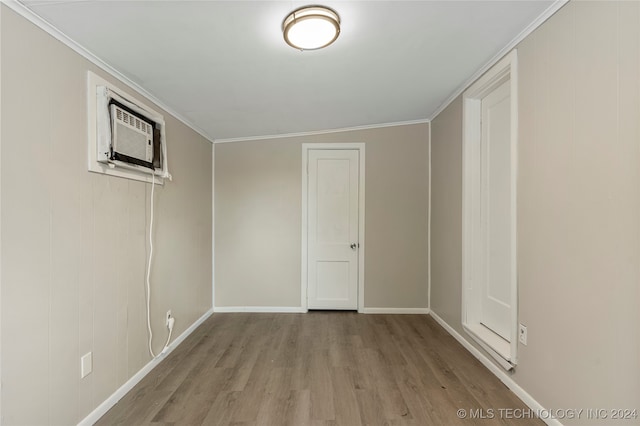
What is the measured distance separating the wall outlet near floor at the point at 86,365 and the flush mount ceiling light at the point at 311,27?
2.20 meters

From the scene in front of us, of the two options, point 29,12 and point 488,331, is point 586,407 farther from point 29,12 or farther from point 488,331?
point 29,12

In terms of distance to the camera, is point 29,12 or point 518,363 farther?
point 518,363

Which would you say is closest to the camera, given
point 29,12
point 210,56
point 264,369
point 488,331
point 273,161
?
point 29,12

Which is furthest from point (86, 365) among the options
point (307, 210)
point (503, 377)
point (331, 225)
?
point (503, 377)

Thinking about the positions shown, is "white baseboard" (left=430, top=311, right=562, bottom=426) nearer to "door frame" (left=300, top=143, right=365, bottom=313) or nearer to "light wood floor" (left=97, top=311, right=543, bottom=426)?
"light wood floor" (left=97, top=311, right=543, bottom=426)

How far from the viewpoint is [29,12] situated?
134 centimetres

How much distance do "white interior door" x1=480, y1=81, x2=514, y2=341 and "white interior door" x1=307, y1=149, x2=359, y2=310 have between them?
5.12 feet

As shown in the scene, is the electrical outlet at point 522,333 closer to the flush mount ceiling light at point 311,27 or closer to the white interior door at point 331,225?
the white interior door at point 331,225

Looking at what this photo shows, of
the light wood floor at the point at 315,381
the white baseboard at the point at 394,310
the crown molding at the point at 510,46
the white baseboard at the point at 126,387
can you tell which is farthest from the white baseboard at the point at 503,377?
the white baseboard at the point at 126,387

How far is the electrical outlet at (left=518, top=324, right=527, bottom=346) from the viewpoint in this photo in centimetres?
184

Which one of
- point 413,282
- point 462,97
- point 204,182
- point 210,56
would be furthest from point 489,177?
point 204,182

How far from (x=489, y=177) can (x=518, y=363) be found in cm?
147

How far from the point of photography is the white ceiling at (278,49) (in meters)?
1.43

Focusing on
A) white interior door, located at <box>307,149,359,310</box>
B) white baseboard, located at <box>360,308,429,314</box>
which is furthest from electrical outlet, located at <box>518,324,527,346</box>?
white interior door, located at <box>307,149,359,310</box>
